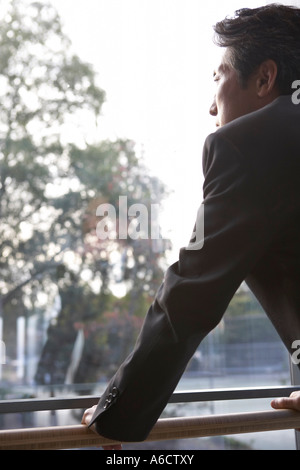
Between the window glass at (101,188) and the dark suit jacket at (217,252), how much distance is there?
4.47ft

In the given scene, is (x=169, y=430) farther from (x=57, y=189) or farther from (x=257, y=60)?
(x=57, y=189)

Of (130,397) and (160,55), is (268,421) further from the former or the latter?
(160,55)

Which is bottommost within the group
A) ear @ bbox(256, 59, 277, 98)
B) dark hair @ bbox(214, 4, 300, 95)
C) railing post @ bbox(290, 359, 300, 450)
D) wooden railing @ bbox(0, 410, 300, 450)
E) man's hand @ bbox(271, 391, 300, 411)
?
railing post @ bbox(290, 359, 300, 450)

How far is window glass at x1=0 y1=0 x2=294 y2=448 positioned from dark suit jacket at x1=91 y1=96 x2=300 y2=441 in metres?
1.36

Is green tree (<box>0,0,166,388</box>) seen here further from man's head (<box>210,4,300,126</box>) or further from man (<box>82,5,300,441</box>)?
man (<box>82,5,300,441</box>)

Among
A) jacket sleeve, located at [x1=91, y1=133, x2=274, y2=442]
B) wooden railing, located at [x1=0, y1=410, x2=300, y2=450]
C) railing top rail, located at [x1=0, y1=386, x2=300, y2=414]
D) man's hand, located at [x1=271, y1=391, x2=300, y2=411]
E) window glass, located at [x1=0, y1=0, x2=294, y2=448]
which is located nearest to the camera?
jacket sleeve, located at [x1=91, y1=133, x2=274, y2=442]

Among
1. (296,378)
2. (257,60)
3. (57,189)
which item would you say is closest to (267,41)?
(257,60)

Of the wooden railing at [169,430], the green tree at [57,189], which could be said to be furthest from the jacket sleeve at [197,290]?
the green tree at [57,189]

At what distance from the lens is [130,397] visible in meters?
0.93

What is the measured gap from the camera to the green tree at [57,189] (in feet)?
7.80

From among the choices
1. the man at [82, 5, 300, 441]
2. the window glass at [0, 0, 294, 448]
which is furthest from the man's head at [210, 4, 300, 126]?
the window glass at [0, 0, 294, 448]

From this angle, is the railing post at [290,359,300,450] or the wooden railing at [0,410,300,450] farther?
the railing post at [290,359,300,450]

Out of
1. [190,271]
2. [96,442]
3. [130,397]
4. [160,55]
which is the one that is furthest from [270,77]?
[160,55]

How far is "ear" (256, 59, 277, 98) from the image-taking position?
1131mm
